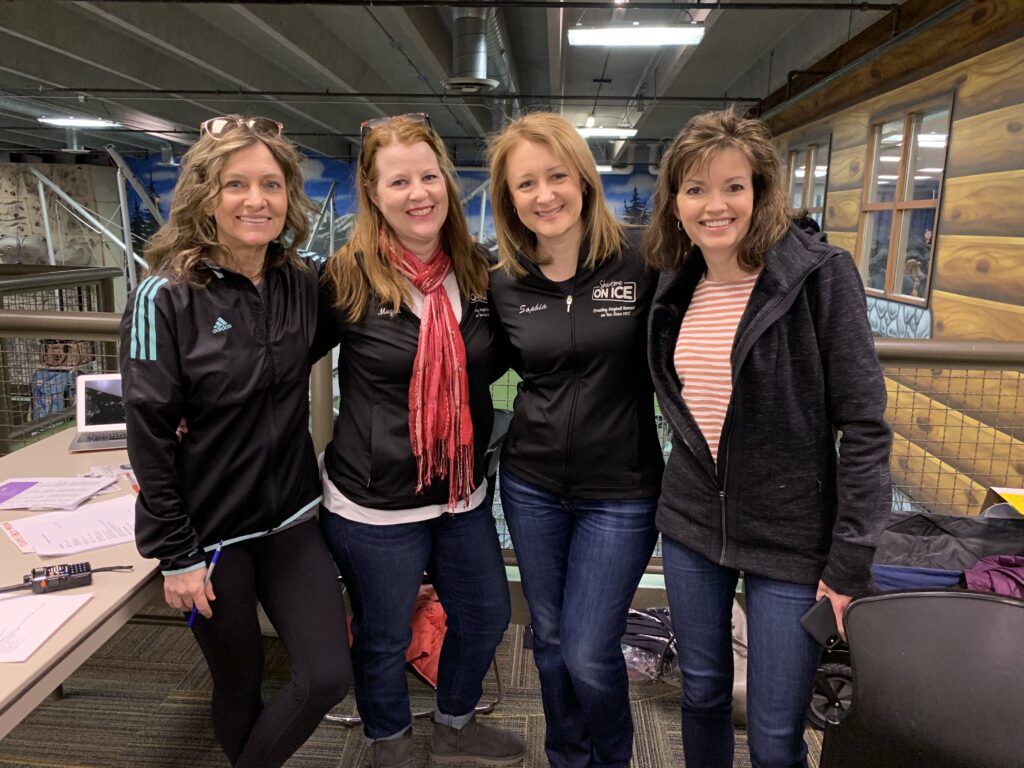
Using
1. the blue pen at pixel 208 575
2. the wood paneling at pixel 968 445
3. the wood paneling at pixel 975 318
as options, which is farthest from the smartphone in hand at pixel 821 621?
the wood paneling at pixel 975 318

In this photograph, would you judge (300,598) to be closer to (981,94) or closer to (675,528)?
(675,528)

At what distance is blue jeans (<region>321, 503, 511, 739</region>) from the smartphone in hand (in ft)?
2.41

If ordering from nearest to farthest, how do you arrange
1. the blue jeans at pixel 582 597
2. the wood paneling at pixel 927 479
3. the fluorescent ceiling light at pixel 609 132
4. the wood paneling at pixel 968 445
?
the blue jeans at pixel 582 597 → the wood paneling at pixel 968 445 → the wood paneling at pixel 927 479 → the fluorescent ceiling light at pixel 609 132

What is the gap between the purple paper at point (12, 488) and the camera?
180 cm

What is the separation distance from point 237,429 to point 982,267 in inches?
203

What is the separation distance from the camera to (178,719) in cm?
211

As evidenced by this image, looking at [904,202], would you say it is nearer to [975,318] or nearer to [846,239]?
[846,239]

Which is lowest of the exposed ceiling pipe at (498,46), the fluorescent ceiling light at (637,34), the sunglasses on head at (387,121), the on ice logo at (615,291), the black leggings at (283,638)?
the black leggings at (283,638)

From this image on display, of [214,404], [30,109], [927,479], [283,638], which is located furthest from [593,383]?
[30,109]

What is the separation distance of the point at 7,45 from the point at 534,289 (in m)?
9.42

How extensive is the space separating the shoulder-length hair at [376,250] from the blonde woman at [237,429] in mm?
85

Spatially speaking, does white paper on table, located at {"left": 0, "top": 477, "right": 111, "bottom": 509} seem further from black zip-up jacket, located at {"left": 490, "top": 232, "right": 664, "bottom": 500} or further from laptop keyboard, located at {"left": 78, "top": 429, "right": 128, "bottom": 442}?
black zip-up jacket, located at {"left": 490, "top": 232, "right": 664, "bottom": 500}

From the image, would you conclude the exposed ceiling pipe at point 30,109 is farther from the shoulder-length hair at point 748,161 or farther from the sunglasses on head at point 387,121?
the shoulder-length hair at point 748,161

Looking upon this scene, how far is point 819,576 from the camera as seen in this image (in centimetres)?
132
